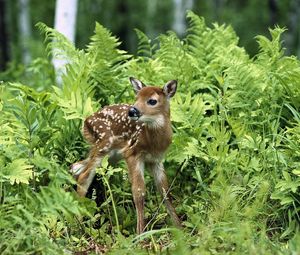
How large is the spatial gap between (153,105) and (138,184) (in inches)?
29.9

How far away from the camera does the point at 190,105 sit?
9.12 m

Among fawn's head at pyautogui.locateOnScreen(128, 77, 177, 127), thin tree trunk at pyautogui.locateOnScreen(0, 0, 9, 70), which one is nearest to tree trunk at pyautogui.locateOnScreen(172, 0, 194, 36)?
thin tree trunk at pyautogui.locateOnScreen(0, 0, 9, 70)

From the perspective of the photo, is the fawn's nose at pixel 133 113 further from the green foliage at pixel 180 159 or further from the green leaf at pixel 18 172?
the green leaf at pixel 18 172

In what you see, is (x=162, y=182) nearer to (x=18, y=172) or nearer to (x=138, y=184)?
(x=138, y=184)

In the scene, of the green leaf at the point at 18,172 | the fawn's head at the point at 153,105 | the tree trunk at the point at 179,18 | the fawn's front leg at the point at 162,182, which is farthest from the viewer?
the tree trunk at the point at 179,18

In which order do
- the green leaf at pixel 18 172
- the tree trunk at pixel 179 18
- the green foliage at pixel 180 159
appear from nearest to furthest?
the green foliage at pixel 180 159 → the green leaf at pixel 18 172 → the tree trunk at pixel 179 18

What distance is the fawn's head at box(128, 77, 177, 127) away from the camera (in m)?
7.86

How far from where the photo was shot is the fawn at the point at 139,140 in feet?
25.8

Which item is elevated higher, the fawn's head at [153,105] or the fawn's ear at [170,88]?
the fawn's ear at [170,88]

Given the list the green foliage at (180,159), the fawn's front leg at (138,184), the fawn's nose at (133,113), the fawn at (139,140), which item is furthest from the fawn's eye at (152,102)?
the green foliage at (180,159)

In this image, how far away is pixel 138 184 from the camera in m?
7.84

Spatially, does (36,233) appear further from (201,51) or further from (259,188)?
(201,51)

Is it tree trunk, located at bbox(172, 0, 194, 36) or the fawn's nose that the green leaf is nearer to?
the fawn's nose

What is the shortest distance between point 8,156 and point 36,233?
149 cm
